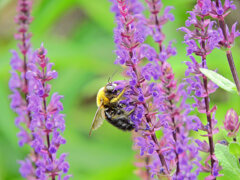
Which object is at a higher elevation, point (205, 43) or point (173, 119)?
point (205, 43)

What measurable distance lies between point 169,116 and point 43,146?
0.64 metres

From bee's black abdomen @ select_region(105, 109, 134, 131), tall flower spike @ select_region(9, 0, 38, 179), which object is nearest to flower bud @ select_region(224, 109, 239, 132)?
bee's black abdomen @ select_region(105, 109, 134, 131)

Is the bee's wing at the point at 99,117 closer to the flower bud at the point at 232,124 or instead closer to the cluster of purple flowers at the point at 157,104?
the cluster of purple flowers at the point at 157,104

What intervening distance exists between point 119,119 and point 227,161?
102 cm

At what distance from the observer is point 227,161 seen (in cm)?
195

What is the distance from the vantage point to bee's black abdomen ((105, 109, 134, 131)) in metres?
2.75

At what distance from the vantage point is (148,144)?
6.46 ft

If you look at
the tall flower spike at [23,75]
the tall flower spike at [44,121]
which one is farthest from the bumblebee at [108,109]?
the tall flower spike at [44,121]

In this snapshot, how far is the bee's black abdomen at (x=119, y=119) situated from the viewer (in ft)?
9.02

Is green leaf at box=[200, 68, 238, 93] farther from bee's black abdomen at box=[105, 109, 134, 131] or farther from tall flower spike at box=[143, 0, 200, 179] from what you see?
bee's black abdomen at box=[105, 109, 134, 131]

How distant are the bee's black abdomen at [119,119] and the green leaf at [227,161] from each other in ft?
2.51

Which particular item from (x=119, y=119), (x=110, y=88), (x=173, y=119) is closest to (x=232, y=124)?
(x=173, y=119)

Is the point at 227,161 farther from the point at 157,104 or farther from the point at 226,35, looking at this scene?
the point at 226,35

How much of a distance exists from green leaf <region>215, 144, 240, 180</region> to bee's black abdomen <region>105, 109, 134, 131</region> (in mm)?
765
